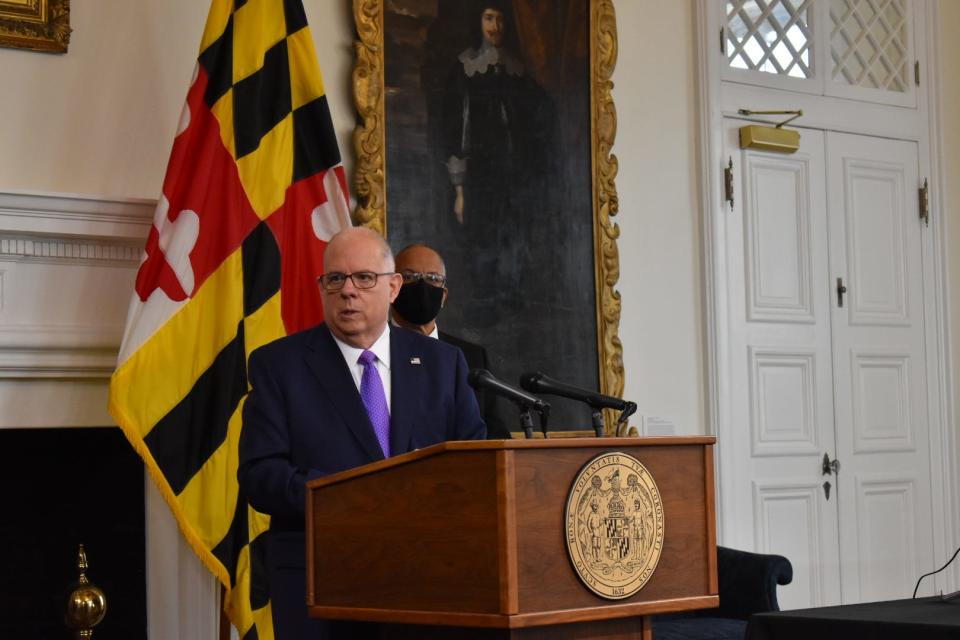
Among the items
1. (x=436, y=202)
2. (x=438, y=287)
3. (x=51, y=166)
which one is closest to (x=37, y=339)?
(x=51, y=166)

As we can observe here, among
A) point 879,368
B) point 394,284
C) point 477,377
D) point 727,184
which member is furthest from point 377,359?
point 879,368

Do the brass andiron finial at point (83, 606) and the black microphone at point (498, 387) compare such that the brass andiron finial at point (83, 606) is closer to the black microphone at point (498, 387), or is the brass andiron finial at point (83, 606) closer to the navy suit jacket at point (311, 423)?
the navy suit jacket at point (311, 423)

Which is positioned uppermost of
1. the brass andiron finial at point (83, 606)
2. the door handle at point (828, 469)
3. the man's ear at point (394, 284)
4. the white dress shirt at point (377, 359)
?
the man's ear at point (394, 284)

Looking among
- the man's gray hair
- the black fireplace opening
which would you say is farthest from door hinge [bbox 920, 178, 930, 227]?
the man's gray hair

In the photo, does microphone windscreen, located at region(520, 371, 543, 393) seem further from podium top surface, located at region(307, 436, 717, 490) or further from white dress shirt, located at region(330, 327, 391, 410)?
white dress shirt, located at region(330, 327, 391, 410)

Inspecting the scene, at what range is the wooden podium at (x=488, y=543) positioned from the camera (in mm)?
2330

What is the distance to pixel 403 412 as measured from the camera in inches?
118

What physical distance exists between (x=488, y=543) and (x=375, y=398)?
0.77 metres

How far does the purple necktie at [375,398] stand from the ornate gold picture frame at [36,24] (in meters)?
1.95

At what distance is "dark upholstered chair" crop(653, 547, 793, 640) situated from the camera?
459 cm

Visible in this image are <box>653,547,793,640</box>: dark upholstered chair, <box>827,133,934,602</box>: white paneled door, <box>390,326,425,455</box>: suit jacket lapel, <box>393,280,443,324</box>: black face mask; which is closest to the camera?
<box>390,326,425,455</box>: suit jacket lapel

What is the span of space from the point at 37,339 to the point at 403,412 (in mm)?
1694

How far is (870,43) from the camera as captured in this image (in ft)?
21.6

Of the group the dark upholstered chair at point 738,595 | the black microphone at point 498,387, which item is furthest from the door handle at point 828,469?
the black microphone at point 498,387
